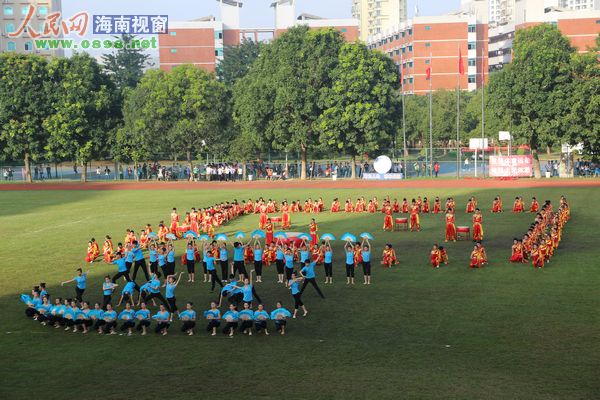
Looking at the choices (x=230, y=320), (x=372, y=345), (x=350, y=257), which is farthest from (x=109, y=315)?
(x=350, y=257)

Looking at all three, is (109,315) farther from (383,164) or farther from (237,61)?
(237,61)

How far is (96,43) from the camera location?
267 ft

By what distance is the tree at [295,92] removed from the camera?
66125 mm

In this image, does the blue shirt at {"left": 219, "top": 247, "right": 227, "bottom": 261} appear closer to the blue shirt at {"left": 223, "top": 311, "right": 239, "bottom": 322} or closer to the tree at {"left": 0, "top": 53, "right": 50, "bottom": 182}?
the blue shirt at {"left": 223, "top": 311, "right": 239, "bottom": 322}

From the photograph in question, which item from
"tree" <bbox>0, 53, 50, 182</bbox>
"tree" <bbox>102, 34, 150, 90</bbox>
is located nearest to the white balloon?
"tree" <bbox>0, 53, 50, 182</bbox>

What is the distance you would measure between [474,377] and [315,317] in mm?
5801

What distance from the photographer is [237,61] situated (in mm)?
114250

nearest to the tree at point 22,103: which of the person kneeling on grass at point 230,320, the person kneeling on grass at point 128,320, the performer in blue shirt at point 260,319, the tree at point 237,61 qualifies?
the tree at point 237,61

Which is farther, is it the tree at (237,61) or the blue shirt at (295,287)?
the tree at (237,61)

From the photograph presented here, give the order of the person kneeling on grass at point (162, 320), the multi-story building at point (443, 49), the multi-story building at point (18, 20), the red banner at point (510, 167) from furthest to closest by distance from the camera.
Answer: the multi-story building at point (443, 49) < the multi-story building at point (18, 20) < the red banner at point (510, 167) < the person kneeling on grass at point (162, 320)

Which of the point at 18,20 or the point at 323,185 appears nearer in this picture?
the point at 323,185

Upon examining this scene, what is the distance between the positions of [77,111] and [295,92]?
20.9m

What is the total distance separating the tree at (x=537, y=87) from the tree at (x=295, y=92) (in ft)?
53.3

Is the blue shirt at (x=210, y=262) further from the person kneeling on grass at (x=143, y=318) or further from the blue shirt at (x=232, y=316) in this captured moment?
the blue shirt at (x=232, y=316)
